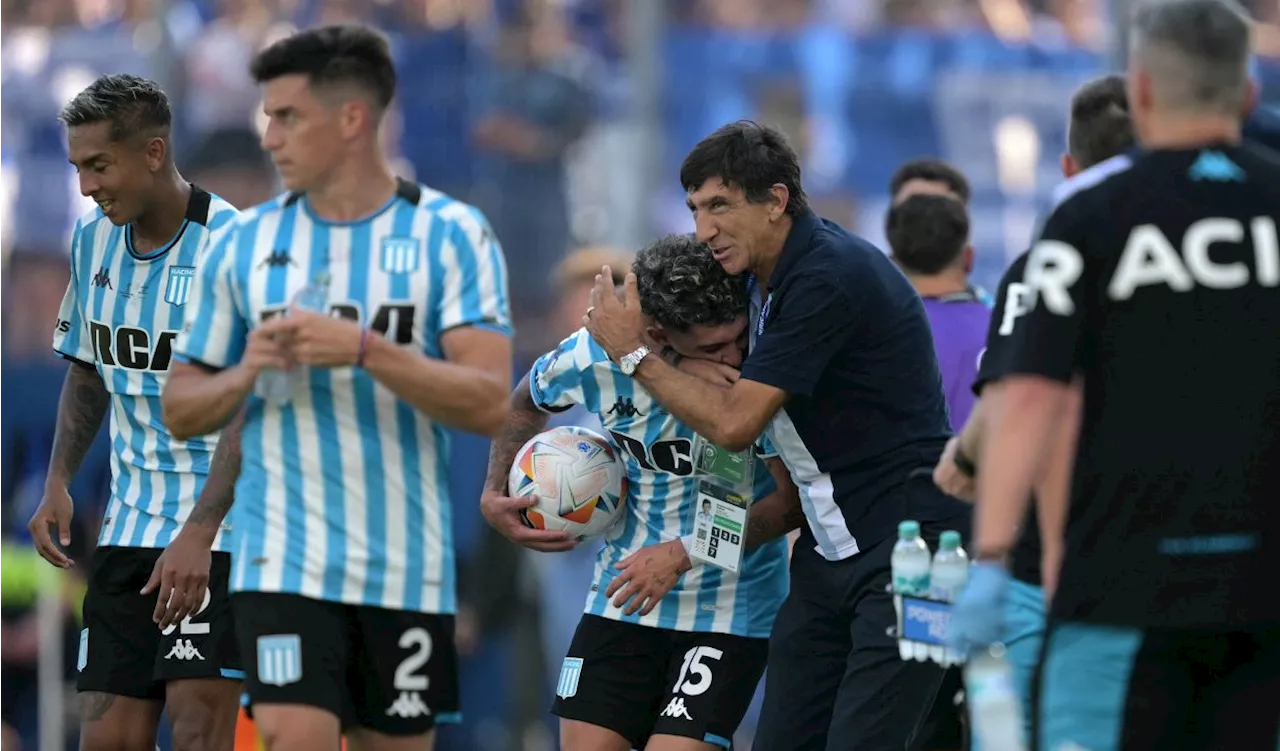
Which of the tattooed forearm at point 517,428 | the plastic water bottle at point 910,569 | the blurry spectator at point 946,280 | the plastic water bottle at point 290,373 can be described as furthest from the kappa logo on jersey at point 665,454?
the blurry spectator at point 946,280

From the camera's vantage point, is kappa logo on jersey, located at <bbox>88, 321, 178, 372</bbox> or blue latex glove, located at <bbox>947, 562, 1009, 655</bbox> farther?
kappa logo on jersey, located at <bbox>88, 321, 178, 372</bbox>

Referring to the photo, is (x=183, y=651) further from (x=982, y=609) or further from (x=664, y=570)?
(x=982, y=609)

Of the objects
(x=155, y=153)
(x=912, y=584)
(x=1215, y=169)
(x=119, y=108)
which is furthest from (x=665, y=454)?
(x=1215, y=169)

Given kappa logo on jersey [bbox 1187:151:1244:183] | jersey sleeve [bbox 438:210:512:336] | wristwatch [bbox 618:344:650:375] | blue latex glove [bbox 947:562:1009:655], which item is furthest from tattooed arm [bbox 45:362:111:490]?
kappa logo on jersey [bbox 1187:151:1244:183]

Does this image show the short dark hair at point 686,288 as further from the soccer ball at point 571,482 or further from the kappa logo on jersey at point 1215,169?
the kappa logo on jersey at point 1215,169

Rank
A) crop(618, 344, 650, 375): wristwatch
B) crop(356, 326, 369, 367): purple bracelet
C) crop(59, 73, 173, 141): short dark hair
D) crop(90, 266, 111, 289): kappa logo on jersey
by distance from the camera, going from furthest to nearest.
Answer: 1. crop(90, 266, 111, 289): kappa logo on jersey
2. crop(59, 73, 173, 141): short dark hair
3. crop(618, 344, 650, 375): wristwatch
4. crop(356, 326, 369, 367): purple bracelet

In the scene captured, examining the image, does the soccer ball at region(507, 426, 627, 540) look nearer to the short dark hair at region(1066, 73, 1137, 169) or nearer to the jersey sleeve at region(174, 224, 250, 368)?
the jersey sleeve at region(174, 224, 250, 368)

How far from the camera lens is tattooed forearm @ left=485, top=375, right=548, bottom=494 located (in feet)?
22.7

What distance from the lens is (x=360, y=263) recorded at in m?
5.41

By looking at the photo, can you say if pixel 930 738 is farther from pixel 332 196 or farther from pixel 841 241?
pixel 332 196

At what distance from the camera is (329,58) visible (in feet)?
17.8

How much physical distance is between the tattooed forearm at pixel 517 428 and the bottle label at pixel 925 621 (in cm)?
179

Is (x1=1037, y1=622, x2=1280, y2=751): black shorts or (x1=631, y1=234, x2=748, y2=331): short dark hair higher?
(x1=631, y1=234, x2=748, y2=331): short dark hair

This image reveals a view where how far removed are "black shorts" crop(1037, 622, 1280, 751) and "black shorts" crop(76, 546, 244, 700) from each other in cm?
334
